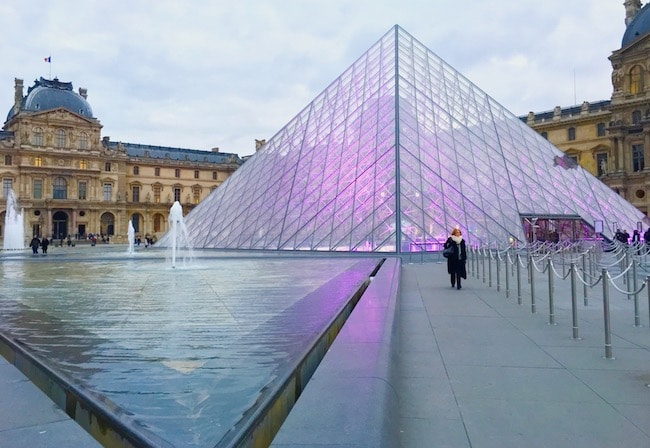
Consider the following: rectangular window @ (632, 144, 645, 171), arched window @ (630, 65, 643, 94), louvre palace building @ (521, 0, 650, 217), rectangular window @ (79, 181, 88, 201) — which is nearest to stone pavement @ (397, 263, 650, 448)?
louvre palace building @ (521, 0, 650, 217)

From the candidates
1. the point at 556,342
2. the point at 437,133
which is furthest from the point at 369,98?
the point at 556,342

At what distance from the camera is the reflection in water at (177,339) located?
10.3ft

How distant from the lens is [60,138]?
6272cm

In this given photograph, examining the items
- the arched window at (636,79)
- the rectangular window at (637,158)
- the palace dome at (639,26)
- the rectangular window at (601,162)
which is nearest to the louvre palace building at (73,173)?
the rectangular window at (601,162)

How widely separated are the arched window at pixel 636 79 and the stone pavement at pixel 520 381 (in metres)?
49.5

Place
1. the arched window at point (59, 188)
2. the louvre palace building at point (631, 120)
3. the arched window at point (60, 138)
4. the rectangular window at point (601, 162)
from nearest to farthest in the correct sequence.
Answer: the louvre palace building at point (631, 120)
the rectangular window at point (601, 162)
the arched window at point (60, 138)
the arched window at point (59, 188)

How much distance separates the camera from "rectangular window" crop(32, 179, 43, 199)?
61.3 meters

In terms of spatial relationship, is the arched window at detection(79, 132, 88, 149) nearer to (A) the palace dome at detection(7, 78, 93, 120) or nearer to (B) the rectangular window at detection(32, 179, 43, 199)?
(A) the palace dome at detection(7, 78, 93, 120)

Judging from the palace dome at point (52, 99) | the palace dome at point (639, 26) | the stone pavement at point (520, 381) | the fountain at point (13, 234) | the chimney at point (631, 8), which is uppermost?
the chimney at point (631, 8)

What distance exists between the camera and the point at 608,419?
310 cm

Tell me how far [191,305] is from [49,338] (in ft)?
8.17

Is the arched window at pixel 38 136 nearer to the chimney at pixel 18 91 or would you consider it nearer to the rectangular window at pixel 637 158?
the chimney at pixel 18 91

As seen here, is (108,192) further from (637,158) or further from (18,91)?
(637,158)

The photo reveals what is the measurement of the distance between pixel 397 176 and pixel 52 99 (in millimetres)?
57227
